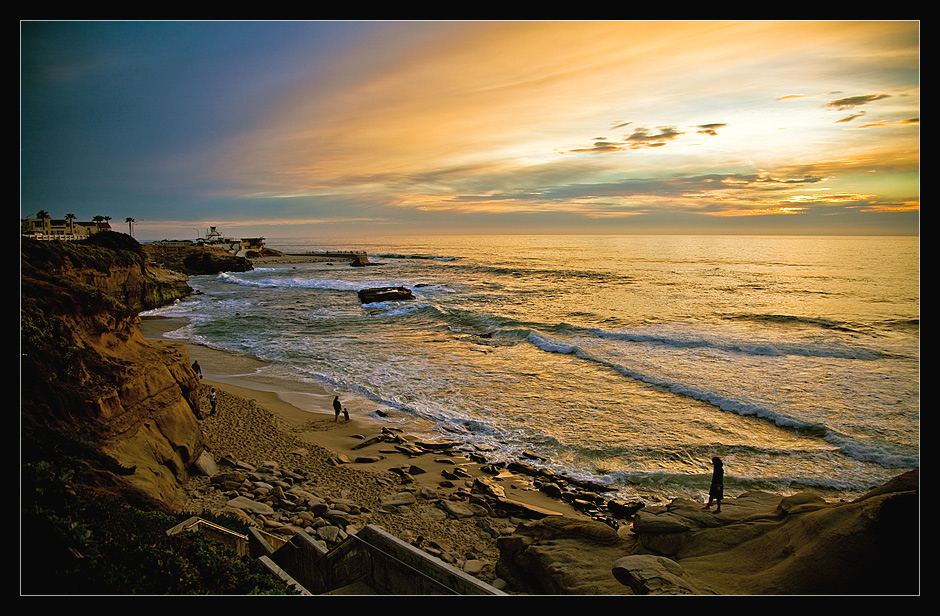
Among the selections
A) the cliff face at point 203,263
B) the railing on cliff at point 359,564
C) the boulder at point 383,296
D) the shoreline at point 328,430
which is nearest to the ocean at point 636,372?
the shoreline at point 328,430

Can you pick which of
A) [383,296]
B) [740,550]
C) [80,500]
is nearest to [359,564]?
[80,500]

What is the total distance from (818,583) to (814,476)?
24.6ft

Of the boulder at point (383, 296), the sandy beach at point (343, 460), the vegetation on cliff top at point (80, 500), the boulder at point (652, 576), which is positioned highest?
the boulder at point (383, 296)

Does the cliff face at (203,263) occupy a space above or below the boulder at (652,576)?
above

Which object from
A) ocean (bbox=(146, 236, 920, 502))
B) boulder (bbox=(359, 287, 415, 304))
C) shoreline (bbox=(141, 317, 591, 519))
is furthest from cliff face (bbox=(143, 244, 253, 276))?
shoreline (bbox=(141, 317, 591, 519))

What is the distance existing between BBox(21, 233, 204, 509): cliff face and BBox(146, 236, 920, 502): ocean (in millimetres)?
6740

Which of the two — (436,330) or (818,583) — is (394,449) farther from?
(436,330)

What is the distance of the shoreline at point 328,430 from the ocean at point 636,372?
99 cm

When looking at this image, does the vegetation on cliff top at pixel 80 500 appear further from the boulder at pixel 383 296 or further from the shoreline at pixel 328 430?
the boulder at pixel 383 296

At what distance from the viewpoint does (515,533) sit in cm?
820

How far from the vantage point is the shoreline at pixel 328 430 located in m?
11.2
